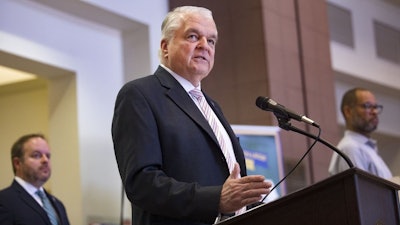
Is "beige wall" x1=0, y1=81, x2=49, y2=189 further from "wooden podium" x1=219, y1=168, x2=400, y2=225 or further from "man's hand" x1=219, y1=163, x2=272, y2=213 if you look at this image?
"wooden podium" x1=219, y1=168, x2=400, y2=225

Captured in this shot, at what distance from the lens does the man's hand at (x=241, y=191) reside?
2076 millimetres

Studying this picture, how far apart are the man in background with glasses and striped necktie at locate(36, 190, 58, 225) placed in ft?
6.00

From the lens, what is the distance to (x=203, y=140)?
2471 mm

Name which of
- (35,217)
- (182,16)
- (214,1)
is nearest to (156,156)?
(182,16)

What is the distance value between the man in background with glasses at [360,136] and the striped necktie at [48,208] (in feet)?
6.00

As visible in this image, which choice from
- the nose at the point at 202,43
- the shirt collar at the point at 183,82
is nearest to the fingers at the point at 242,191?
the shirt collar at the point at 183,82

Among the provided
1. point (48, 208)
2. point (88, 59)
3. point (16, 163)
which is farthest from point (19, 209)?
point (88, 59)

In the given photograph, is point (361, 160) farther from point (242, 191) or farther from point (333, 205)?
point (333, 205)

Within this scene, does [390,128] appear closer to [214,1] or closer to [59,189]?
[214,1]

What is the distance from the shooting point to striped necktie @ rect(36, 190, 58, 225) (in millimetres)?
4770

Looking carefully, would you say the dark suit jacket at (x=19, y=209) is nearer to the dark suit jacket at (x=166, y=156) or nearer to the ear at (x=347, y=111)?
the ear at (x=347, y=111)

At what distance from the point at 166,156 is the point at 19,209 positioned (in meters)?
2.46

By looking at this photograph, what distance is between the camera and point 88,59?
641cm

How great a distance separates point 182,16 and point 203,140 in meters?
0.54
